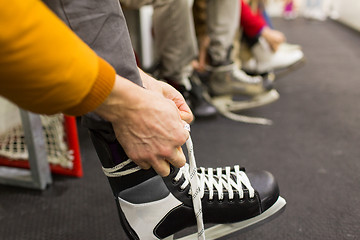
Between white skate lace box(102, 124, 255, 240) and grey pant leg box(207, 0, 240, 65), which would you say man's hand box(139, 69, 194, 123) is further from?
grey pant leg box(207, 0, 240, 65)

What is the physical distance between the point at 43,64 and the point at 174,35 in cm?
79

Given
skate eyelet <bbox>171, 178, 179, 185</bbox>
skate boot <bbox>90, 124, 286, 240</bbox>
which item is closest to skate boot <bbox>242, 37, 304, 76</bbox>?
skate boot <bbox>90, 124, 286, 240</bbox>

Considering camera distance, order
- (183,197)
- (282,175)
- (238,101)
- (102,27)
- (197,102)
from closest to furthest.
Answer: (102,27) → (183,197) → (282,175) → (197,102) → (238,101)

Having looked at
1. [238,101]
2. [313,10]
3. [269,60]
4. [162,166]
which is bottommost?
[313,10]

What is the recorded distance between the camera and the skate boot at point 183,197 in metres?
0.49

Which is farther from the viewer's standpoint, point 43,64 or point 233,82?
point 233,82

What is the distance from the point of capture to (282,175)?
2.78 feet

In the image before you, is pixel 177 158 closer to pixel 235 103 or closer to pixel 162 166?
pixel 162 166

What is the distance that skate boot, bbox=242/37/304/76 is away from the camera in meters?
1.42

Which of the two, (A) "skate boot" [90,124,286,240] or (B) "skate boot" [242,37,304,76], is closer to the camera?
(A) "skate boot" [90,124,286,240]

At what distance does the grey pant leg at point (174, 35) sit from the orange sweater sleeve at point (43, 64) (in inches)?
27.9

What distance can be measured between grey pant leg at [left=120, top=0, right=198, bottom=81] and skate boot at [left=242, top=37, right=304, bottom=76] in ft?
1.48

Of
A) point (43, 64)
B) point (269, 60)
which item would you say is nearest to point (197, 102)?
point (269, 60)

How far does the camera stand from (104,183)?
0.85 meters
